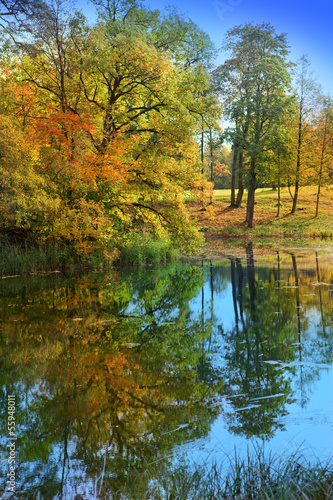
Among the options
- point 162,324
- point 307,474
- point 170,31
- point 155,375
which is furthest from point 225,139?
point 307,474

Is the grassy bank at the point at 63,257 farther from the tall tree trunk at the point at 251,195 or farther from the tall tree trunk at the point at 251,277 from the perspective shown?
the tall tree trunk at the point at 251,195

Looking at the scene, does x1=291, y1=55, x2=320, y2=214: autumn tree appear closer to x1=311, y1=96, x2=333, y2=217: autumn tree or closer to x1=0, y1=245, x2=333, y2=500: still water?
x1=311, y1=96, x2=333, y2=217: autumn tree

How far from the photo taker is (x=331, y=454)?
3307mm

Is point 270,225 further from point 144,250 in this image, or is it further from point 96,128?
point 96,128

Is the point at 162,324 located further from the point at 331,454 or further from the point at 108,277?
the point at 108,277

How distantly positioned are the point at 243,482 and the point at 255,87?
1255 inches

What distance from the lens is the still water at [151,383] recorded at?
332 centimetres

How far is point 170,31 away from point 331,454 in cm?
1830

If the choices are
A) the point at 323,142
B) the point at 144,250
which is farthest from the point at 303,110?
the point at 144,250

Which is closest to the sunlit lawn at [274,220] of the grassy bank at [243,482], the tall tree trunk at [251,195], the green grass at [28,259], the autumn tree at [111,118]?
the tall tree trunk at [251,195]

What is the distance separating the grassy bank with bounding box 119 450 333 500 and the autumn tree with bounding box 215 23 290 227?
27.9m

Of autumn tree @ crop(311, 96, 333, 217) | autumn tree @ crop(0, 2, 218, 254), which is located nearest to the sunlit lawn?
autumn tree @ crop(311, 96, 333, 217)

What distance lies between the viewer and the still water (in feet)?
10.9

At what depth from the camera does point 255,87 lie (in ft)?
102
